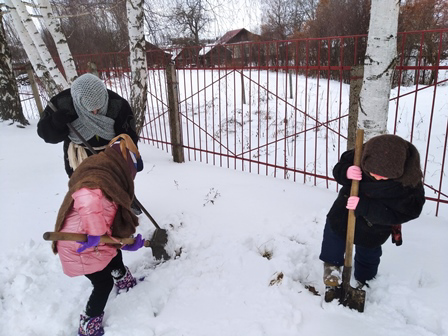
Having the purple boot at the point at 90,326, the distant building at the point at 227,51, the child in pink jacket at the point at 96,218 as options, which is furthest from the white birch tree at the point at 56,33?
the purple boot at the point at 90,326

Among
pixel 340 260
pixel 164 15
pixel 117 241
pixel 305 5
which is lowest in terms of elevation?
pixel 340 260

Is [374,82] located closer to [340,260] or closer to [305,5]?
[340,260]

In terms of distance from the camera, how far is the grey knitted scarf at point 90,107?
2305 mm

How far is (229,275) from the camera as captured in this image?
247 cm

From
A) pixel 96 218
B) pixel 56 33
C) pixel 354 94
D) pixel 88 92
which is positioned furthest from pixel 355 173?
pixel 56 33

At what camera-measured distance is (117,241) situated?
1.95 m

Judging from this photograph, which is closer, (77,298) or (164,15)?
(77,298)

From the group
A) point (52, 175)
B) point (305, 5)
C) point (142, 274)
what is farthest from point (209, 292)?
point (305, 5)

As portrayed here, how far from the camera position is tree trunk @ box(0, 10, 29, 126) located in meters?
6.89

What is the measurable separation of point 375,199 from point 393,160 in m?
0.30

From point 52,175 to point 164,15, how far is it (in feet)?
11.5

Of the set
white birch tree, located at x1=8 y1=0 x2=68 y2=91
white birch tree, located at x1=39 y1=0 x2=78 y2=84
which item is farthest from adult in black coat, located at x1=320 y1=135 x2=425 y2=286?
white birch tree, located at x1=8 y1=0 x2=68 y2=91

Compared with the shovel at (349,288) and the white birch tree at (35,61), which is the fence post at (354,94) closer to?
the shovel at (349,288)

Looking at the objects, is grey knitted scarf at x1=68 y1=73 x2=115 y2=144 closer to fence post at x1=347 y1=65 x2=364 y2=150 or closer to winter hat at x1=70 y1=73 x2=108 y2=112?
winter hat at x1=70 y1=73 x2=108 y2=112
